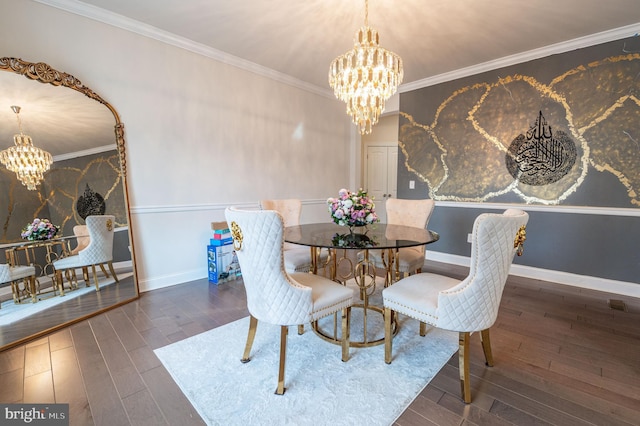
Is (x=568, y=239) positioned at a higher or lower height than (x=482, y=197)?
lower

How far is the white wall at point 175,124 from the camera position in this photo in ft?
7.59

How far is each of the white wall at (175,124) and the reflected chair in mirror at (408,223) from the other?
185cm

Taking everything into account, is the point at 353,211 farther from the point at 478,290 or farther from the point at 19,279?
→ the point at 19,279

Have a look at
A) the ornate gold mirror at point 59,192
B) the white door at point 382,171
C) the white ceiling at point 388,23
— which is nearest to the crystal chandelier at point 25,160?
the ornate gold mirror at point 59,192

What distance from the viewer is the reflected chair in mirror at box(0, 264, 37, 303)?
1983 millimetres

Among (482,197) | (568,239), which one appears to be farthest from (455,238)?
(568,239)

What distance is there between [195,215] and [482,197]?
377 centimetres

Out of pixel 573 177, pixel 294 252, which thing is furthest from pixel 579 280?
pixel 294 252

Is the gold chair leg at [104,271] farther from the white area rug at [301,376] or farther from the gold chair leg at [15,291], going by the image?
the white area rug at [301,376]

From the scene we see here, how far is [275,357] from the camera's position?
5.83 feet

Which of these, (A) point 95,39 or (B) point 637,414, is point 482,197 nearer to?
(B) point 637,414

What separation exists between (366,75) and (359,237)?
1256 mm

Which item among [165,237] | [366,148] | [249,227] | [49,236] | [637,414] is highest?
[366,148]

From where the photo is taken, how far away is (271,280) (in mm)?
1421
